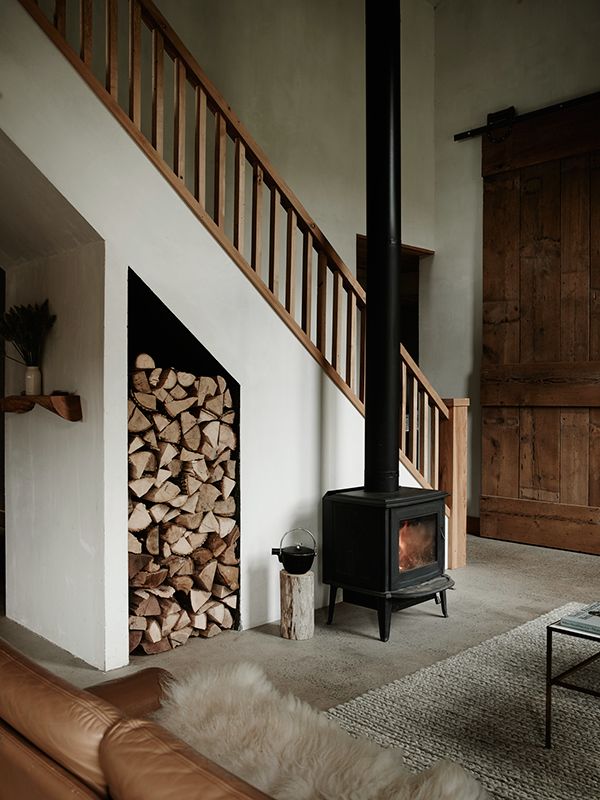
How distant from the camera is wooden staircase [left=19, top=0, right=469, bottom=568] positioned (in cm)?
345

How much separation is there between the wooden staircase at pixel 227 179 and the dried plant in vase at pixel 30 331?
96 centimetres

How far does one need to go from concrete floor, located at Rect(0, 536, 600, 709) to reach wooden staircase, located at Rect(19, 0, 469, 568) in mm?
779

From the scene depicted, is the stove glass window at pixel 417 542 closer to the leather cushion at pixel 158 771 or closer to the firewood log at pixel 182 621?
the firewood log at pixel 182 621

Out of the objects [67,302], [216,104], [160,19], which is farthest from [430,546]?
[160,19]

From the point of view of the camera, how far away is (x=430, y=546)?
4176mm

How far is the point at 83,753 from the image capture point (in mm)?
1179

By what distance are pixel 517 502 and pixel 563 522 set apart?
438mm

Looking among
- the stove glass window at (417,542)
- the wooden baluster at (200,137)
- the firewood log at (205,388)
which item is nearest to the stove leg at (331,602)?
the stove glass window at (417,542)

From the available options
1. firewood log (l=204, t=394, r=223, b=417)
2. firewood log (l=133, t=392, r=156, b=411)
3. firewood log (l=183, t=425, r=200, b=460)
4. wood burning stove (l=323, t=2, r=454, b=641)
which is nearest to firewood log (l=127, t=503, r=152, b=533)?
firewood log (l=183, t=425, r=200, b=460)

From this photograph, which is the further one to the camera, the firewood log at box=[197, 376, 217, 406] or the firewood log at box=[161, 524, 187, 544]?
the firewood log at box=[197, 376, 217, 406]

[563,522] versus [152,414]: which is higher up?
[152,414]

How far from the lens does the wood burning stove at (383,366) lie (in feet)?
13.3

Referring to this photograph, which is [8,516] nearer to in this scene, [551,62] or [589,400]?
[589,400]

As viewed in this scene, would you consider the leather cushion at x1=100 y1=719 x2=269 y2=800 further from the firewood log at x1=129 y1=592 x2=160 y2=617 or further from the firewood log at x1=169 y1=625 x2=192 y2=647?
the firewood log at x1=169 y1=625 x2=192 y2=647
